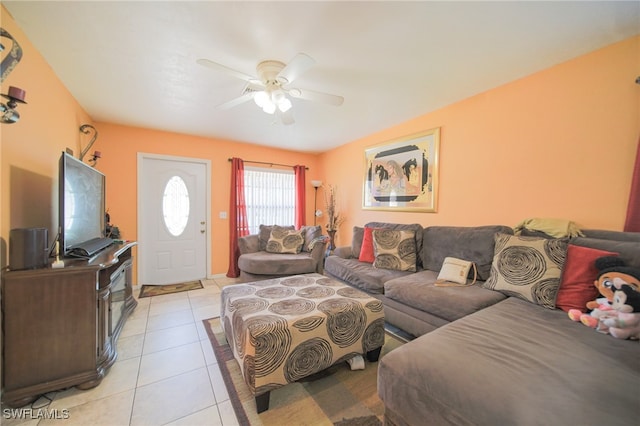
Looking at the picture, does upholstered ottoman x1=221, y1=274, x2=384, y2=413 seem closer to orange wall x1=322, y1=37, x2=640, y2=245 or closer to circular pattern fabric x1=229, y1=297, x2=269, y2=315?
circular pattern fabric x1=229, y1=297, x2=269, y2=315

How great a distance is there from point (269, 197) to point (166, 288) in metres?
2.19

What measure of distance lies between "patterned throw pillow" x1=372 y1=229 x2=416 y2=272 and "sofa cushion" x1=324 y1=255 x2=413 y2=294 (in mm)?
85

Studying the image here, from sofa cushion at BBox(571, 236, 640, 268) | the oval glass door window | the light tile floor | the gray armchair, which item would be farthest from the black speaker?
sofa cushion at BBox(571, 236, 640, 268)

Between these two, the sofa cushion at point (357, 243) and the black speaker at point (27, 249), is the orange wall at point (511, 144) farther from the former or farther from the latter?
the sofa cushion at point (357, 243)

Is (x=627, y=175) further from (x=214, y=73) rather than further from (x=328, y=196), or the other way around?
(x=328, y=196)

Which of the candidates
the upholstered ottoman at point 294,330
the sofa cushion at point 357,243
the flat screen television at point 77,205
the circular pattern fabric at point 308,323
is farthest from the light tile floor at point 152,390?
the sofa cushion at point 357,243

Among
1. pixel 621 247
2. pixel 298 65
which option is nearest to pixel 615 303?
pixel 621 247

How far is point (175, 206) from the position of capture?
3.87 m

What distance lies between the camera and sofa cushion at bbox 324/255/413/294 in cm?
252

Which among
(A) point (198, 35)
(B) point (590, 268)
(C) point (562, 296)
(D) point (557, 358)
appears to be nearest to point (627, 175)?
(B) point (590, 268)

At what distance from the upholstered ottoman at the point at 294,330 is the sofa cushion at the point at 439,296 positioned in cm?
41

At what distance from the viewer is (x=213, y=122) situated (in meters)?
3.32

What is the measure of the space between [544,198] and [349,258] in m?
2.15

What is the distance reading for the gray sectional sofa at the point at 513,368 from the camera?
830 millimetres
